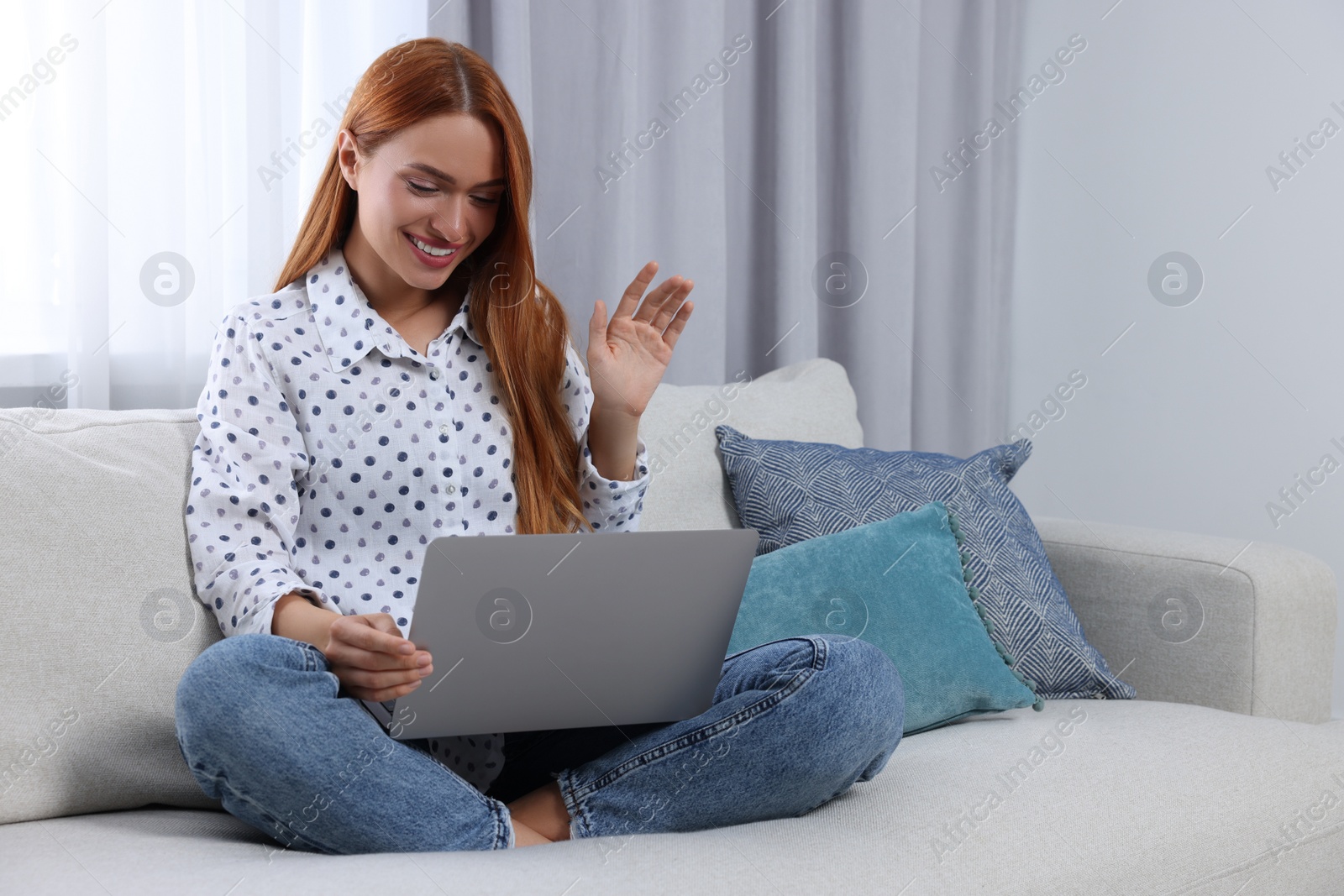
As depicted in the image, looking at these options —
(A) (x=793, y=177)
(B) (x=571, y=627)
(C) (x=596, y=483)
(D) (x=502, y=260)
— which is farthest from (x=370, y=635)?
(A) (x=793, y=177)

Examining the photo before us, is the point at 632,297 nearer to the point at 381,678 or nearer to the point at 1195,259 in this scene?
the point at 381,678

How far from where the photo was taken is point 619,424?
1.24 meters

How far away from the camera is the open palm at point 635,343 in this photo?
1.22 m

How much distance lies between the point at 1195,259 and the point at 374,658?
2.00 meters

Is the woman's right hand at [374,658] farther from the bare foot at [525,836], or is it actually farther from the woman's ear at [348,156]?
the woman's ear at [348,156]

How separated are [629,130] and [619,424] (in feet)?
2.92

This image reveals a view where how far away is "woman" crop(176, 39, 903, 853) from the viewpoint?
88 cm

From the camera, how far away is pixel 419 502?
1134 mm

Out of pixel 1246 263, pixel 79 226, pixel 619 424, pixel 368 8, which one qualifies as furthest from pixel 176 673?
pixel 1246 263

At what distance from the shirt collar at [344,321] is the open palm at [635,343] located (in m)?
0.21

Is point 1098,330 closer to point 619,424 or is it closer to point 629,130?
point 629,130

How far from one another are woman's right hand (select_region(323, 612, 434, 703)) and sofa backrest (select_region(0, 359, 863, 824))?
19 cm

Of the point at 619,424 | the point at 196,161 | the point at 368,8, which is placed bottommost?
the point at 619,424

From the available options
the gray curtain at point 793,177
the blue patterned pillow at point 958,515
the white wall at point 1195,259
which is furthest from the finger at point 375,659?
the white wall at point 1195,259
